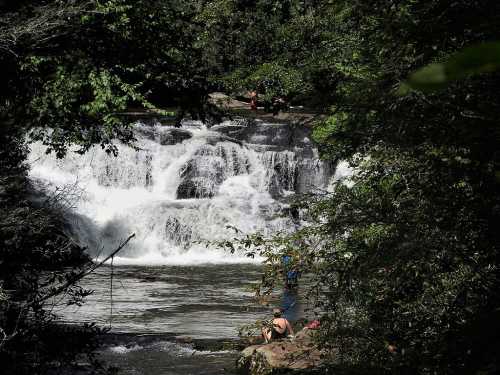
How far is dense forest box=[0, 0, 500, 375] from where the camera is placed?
12.7 feet

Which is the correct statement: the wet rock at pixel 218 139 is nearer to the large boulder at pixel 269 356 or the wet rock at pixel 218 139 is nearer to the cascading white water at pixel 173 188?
the cascading white water at pixel 173 188

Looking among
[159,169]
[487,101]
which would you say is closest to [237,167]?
[159,169]

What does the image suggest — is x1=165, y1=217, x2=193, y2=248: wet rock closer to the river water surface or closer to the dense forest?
the river water surface

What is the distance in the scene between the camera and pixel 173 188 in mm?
29125

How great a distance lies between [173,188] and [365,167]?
79.3ft

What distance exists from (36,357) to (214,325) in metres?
8.78

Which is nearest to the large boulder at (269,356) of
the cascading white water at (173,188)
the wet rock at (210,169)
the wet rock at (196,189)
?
the cascading white water at (173,188)

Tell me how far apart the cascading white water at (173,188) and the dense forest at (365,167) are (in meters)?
18.6

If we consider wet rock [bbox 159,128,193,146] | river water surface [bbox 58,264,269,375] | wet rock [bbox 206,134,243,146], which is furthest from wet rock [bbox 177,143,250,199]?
river water surface [bbox 58,264,269,375]

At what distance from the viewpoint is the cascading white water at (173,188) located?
1030 inches

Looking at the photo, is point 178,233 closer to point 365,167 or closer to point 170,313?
point 170,313

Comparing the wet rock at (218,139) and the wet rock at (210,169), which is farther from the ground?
the wet rock at (218,139)

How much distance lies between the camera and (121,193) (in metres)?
28.6

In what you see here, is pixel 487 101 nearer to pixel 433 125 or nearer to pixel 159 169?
pixel 433 125
